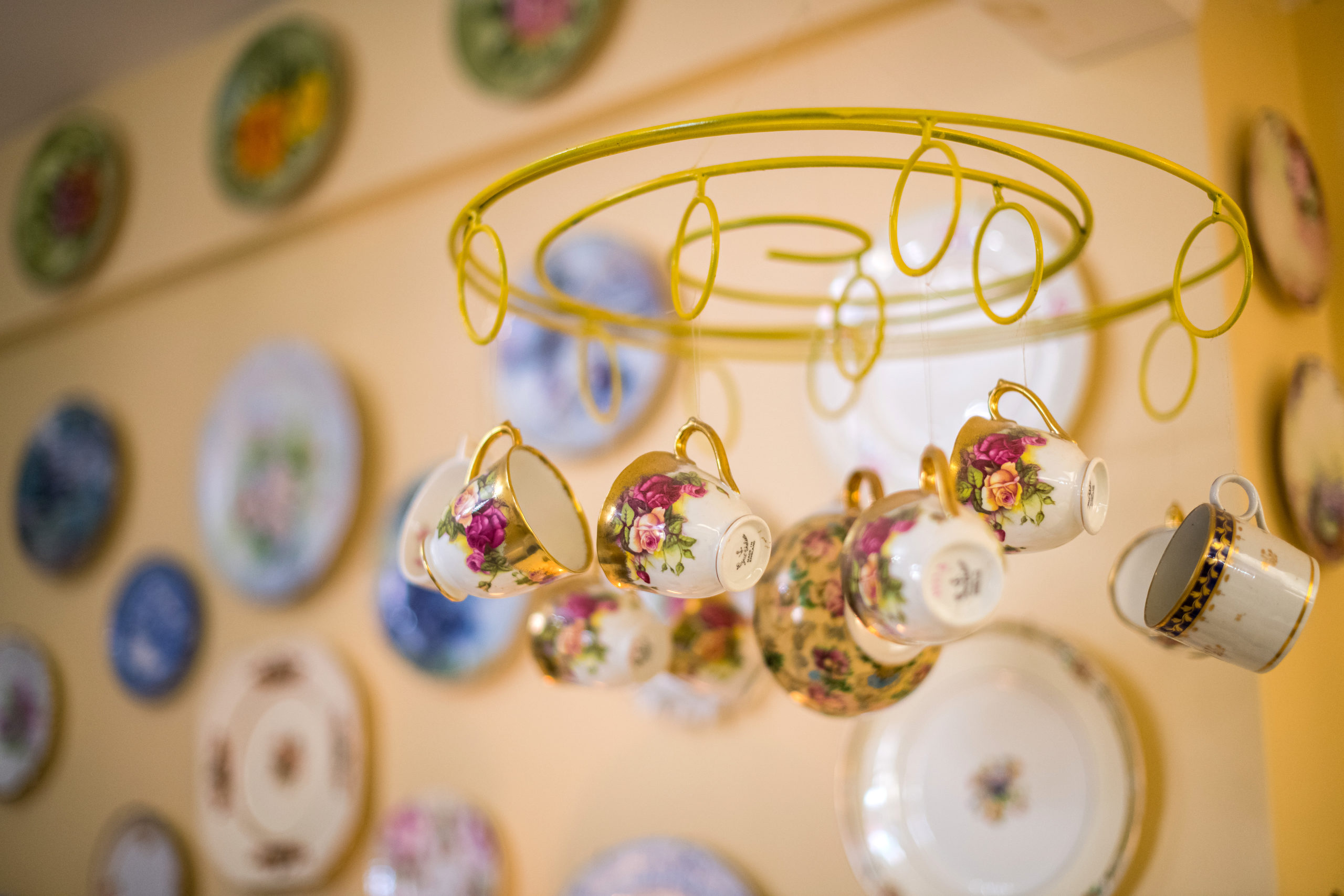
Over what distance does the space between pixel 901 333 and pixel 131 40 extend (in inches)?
78.3

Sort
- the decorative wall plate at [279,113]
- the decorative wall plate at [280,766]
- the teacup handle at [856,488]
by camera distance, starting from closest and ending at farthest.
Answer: the teacup handle at [856,488] < the decorative wall plate at [280,766] < the decorative wall plate at [279,113]

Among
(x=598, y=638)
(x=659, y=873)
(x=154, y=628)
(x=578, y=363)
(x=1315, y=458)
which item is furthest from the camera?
(x=154, y=628)

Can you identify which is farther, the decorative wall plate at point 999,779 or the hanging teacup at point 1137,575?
the decorative wall plate at point 999,779

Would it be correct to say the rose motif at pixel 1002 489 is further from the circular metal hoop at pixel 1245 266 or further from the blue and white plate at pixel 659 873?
the blue and white plate at pixel 659 873

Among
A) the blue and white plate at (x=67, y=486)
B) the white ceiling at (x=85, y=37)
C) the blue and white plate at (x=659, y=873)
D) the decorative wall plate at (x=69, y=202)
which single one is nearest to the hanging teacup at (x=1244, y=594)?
the blue and white plate at (x=659, y=873)

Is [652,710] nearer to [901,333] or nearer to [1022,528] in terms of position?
[901,333]

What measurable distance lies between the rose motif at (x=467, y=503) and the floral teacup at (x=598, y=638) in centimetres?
21

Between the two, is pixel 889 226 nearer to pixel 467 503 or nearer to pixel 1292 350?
pixel 467 503

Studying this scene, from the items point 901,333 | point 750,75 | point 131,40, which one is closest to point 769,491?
point 901,333

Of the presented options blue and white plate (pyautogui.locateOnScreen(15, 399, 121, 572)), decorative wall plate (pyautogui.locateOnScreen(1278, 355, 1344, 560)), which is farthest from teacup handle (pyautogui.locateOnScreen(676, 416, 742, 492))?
blue and white plate (pyautogui.locateOnScreen(15, 399, 121, 572))

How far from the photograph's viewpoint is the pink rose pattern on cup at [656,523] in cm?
77

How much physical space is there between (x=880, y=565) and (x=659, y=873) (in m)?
0.96

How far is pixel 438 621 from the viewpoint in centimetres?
176

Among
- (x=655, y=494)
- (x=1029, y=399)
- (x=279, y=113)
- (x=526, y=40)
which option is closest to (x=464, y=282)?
(x=655, y=494)
